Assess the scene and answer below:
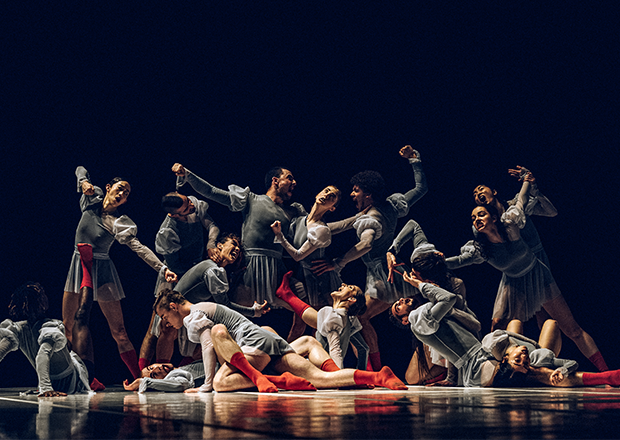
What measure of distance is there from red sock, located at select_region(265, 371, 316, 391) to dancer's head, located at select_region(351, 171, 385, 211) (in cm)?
230

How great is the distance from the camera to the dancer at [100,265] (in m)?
6.04

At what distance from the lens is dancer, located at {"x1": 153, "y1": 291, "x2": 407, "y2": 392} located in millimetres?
4539

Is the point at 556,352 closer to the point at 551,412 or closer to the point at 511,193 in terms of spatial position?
the point at 511,193

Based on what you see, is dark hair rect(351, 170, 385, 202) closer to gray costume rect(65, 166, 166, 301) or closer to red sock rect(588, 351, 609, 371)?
gray costume rect(65, 166, 166, 301)

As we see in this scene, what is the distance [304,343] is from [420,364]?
1241 mm

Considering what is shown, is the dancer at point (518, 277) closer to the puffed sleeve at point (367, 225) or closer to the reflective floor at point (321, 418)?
the puffed sleeve at point (367, 225)

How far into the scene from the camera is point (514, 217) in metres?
6.28

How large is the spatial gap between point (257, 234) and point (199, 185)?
635mm

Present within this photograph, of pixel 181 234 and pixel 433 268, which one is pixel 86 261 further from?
pixel 433 268

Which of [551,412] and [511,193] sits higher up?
[511,193]

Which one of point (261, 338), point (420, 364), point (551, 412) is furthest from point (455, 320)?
point (551, 412)

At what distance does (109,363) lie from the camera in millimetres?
6707

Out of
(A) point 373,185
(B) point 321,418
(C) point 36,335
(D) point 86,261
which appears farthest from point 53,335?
(A) point 373,185

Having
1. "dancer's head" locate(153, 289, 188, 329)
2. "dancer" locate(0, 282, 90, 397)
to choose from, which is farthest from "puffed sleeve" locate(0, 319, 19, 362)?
"dancer's head" locate(153, 289, 188, 329)
